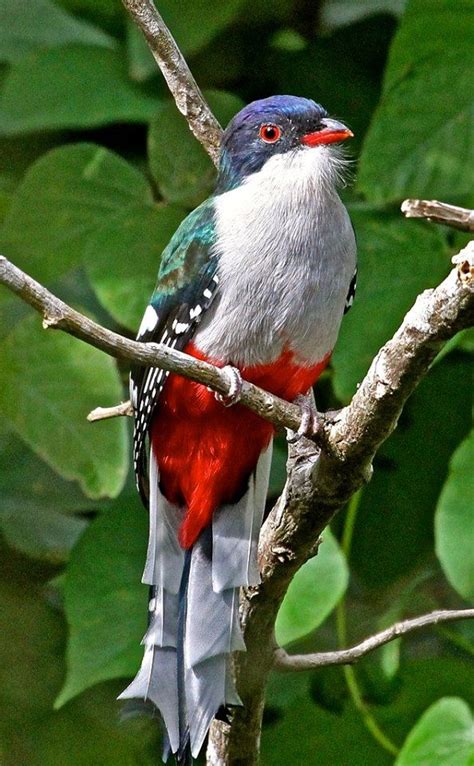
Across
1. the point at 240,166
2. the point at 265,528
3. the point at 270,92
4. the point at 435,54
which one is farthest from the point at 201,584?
the point at 270,92

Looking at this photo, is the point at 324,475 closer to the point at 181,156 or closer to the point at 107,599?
the point at 107,599

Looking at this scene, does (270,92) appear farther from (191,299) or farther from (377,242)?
(191,299)

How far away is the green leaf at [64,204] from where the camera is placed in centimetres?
333

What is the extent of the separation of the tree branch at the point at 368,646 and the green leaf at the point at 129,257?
1.15 metres

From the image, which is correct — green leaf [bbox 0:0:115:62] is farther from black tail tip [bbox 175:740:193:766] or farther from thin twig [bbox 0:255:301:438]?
black tail tip [bbox 175:740:193:766]

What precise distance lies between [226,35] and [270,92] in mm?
223

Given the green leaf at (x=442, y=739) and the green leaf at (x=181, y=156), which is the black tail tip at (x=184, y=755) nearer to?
the green leaf at (x=442, y=739)

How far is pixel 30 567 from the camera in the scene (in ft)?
11.7

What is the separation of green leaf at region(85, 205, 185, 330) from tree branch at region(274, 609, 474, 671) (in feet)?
3.76

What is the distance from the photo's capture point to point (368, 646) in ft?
7.23

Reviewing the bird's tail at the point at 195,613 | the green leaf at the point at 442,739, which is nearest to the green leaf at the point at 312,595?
the bird's tail at the point at 195,613

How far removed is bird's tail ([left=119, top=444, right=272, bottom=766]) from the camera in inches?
90.7

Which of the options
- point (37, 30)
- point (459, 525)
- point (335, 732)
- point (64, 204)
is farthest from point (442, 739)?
point (37, 30)

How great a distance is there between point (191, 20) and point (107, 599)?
5.00 feet
